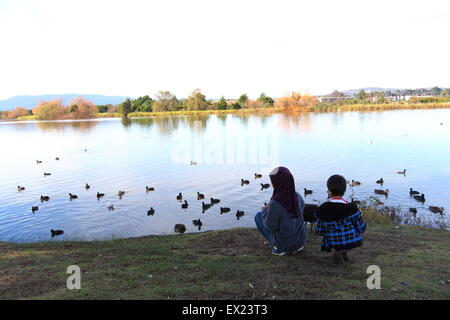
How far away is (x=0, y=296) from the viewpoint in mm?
4254

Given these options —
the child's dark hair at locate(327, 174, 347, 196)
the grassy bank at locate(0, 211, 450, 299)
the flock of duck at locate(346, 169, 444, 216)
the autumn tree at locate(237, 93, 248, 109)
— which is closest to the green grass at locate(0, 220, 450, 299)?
the grassy bank at locate(0, 211, 450, 299)

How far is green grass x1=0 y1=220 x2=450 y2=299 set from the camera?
13.2 feet

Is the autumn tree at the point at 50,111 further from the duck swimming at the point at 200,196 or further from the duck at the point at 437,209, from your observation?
the duck at the point at 437,209

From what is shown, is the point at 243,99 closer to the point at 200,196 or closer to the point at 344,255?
the point at 200,196

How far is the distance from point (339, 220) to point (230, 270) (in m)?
1.69

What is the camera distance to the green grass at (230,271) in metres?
4.02

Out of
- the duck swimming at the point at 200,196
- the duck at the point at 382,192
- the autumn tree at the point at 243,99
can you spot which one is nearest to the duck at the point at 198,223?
the duck swimming at the point at 200,196

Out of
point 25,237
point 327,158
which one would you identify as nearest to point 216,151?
point 327,158

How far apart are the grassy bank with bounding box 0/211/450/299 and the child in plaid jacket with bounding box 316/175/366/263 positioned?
1.19ft

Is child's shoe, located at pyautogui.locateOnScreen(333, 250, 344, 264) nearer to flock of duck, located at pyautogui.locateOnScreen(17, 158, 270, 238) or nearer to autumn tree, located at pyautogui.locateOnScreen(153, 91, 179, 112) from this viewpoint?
flock of duck, located at pyautogui.locateOnScreen(17, 158, 270, 238)

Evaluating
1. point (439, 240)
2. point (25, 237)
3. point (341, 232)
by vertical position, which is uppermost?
point (341, 232)

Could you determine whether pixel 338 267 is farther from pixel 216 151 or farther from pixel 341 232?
pixel 216 151

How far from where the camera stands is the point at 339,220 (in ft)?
15.6

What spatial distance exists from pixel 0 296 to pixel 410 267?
549 centimetres
